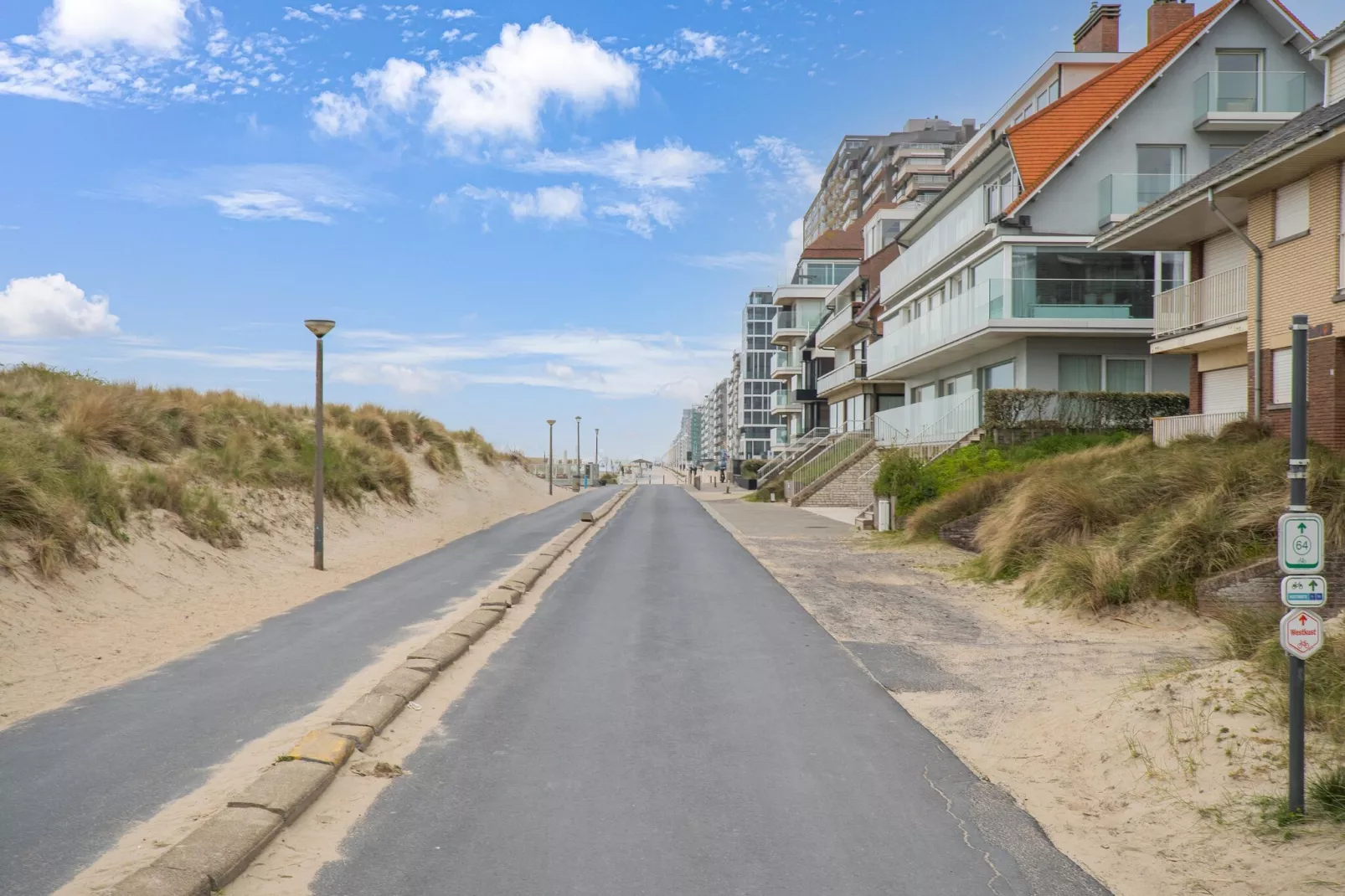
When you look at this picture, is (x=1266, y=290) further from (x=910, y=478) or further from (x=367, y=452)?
(x=367, y=452)

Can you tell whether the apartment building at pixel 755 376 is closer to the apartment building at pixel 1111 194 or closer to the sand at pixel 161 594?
the apartment building at pixel 1111 194

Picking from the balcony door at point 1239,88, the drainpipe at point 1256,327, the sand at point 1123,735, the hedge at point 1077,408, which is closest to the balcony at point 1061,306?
the hedge at point 1077,408

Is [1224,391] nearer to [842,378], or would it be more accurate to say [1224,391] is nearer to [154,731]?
[154,731]

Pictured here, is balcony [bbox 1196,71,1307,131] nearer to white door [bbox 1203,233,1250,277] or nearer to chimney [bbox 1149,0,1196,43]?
chimney [bbox 1149,0,1196,43]

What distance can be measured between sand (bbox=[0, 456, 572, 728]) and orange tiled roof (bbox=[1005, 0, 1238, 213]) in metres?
20.4

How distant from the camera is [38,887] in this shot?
12.9ft

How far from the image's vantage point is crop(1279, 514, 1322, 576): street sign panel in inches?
173

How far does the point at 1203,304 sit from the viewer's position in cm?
1866

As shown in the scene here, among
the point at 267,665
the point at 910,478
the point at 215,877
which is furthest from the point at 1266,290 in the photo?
the point at 215,877

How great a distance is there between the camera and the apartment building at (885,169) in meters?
74.1

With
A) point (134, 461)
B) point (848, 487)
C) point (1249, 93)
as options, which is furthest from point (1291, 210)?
point (848, 487)

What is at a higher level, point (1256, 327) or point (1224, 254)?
point (1224, 254)

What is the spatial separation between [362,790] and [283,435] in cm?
2228

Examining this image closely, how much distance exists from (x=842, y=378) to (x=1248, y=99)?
72.0ft
